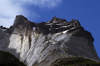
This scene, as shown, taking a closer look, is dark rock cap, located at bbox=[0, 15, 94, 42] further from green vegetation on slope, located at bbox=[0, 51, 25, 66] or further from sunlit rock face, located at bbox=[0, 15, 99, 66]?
green vegetation on slope, located at bbox=[0, 51, 25, 66]

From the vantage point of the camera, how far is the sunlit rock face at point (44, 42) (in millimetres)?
67375

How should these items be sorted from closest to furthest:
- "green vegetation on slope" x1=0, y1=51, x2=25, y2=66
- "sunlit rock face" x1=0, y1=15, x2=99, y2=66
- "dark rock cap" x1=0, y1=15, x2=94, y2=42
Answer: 1. "green vegetation on slope" x1=0, y1=51, x2=25, y2=66
2. "sunlit rock face" x1=0, y1=15, x2=99, y2=66
3. "dark rock cap" x1=0, y1=15, x2=94, y2=42

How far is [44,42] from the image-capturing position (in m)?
78.2

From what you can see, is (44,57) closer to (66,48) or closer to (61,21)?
(66,48)

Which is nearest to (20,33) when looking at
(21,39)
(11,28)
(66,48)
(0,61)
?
(21,39)

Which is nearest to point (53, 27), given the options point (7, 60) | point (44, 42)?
point (44, 42)

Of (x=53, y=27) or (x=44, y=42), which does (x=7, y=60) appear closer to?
(x=44, y=42)

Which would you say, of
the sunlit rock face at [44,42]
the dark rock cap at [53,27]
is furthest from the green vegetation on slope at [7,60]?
the dark rock cap at [53,27]

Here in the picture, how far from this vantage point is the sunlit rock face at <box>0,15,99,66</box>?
2653 inches

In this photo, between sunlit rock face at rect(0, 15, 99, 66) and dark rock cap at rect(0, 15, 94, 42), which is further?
dark rock cap at rect(0, 15, 94, 42)

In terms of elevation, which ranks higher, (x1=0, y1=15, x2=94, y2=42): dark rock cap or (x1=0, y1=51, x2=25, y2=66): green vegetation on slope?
(x1=0, y1=15, x2=94, y2=42): dark rock cap

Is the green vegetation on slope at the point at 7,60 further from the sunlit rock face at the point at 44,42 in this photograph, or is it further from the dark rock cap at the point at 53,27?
the dark rock cap at the point at 53,27

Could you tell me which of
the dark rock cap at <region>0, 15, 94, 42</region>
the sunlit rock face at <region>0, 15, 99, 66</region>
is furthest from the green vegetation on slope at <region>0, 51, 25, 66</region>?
the dark rock cap at <region>0, 15, 94, 42</region>

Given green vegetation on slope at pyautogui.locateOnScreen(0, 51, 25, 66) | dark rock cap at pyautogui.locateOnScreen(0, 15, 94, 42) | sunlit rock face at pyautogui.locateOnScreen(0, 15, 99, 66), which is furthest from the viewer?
dark rock cap at pyautogui.locateOnScreen(0, 15, 94, 42)
